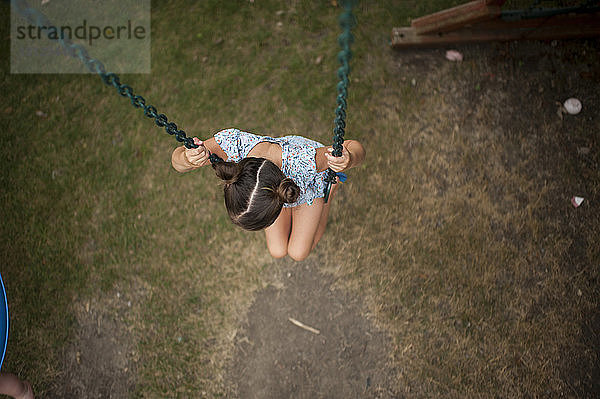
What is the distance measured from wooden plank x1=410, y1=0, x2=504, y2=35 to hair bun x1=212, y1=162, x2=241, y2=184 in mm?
1965

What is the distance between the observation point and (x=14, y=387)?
2.45 m

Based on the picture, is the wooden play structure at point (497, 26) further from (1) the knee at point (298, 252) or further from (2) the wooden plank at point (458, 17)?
(1) the knee at point (298, 252)

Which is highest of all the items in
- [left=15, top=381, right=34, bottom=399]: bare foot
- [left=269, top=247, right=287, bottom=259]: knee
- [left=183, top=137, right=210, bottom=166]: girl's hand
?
[left=183, top=137, right=210, bottom=166]: girl's hand

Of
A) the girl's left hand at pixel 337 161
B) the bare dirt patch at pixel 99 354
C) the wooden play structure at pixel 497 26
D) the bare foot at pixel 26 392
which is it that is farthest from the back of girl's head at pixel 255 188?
the bare foot at pixel 26 392

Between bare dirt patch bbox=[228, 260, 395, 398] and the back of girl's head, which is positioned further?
bare dirt patch bbox=[228, 260, 395, 398]

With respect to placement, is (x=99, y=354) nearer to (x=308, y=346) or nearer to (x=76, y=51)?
(x=308, y=346)

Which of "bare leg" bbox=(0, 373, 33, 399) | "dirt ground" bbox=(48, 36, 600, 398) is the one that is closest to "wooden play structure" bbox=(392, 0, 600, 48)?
"dirt ground" bbox=(48, 36, 600, 398)

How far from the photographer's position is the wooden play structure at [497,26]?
2.73 metres

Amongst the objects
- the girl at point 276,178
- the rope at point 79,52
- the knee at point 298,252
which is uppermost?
the rope at point 79,52

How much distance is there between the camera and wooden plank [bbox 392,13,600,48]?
287 centimetres

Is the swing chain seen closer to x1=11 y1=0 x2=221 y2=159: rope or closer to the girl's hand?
x1=11 y1=0 x2=221 y2=159: rope

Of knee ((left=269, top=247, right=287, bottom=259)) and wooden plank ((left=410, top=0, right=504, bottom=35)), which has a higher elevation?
wooden plank ((left=410, top=0, right=504, bottom=35))

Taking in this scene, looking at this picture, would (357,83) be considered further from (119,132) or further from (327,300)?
(119,132)

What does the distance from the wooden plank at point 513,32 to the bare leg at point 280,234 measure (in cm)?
162
